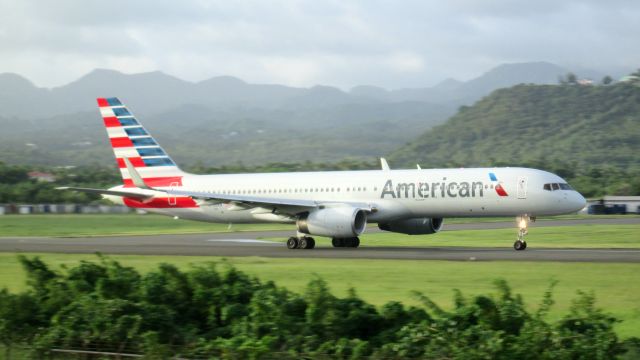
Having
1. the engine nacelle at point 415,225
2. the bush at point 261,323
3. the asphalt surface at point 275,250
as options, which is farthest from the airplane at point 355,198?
the bush at point 261,323

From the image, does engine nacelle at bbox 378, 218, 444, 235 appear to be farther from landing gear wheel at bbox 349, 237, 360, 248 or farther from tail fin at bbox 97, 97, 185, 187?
tail fin at bbox 97, 97, 185, 187

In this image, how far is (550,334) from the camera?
14141mm

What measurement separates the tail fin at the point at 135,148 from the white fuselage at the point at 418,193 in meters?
3.74

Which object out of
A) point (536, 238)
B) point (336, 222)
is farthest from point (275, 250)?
point (536, 238)

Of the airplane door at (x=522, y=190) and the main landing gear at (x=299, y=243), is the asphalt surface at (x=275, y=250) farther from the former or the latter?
the airplane door at (x=522, y=190)

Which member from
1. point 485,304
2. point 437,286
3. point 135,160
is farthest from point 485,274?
point 135,160

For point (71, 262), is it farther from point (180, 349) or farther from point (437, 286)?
point (180, 349)

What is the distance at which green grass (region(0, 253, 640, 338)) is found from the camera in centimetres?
2148

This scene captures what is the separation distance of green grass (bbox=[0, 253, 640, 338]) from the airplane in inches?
305

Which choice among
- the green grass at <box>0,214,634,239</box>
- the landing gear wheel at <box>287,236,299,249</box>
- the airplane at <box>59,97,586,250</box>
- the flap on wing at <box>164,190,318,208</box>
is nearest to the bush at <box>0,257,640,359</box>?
the airplane at <box>59,97,586,250</box>

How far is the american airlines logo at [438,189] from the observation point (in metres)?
39.6

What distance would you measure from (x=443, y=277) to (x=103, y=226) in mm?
42036

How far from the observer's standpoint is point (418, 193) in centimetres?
4066

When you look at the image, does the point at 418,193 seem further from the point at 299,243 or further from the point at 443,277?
the point at 443,277
